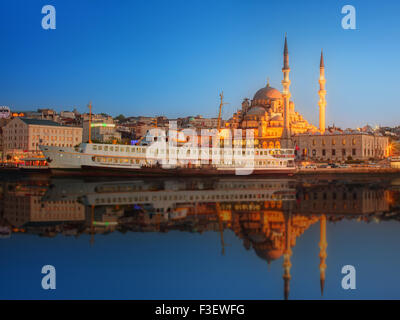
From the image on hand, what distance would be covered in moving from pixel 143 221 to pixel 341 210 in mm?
10056

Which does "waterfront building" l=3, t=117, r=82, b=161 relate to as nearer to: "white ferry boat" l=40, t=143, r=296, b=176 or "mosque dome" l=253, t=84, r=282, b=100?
"white ferry boat" l=40, t=143, r=296, b=176

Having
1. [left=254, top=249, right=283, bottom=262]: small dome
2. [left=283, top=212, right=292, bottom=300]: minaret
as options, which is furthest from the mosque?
[left=254, top=249, right=283, bottom=262]: small dome

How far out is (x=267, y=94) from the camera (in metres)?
90.9

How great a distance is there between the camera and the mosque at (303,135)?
70688 mm

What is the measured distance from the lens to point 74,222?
1565cm

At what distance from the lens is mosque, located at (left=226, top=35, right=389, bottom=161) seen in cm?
7069

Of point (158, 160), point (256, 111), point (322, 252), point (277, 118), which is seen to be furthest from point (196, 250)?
point (256, 111)

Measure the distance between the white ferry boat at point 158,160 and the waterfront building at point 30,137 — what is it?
23723mm

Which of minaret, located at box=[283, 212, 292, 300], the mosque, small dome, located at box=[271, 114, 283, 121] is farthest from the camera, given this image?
small dome, located at box=[271, 114, 283, 121]

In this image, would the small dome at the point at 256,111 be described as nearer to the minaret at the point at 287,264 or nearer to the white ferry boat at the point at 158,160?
the white ferry boat at the point at 158,160

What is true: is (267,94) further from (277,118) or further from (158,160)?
(158,160)

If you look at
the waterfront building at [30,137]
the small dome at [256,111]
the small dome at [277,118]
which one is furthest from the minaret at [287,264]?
the small dome at [256,111]

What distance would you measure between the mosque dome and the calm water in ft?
235
